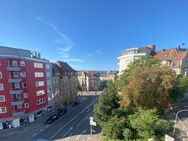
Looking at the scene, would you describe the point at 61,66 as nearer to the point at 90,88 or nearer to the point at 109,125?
the point at 109,125

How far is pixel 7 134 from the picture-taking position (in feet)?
97.0

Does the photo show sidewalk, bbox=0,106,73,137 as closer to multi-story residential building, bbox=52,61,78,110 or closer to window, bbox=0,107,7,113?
window, bbox=0,107,7,113

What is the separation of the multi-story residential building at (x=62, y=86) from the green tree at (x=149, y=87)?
30.0 metres

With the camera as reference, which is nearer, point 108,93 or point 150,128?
point 150,128

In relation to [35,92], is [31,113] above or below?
below

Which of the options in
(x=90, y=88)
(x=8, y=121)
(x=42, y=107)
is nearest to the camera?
(x=8, y=121)

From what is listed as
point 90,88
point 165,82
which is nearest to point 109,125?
point 165,82

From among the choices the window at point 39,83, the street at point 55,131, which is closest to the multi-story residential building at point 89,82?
the window at point 39,83

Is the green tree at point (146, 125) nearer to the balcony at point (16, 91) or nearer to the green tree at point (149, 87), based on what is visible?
the green tree at point (149, 87)

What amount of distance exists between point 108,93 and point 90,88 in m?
63.6

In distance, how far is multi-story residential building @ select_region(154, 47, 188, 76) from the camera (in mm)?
38531

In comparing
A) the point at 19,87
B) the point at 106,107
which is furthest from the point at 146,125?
the point at 19,87

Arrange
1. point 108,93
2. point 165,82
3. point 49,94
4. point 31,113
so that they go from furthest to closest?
point 49,94, point 31,113, point 108,93, point 165,82

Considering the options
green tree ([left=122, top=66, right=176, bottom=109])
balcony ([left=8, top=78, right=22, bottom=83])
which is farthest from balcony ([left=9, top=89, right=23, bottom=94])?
green tree ([left=122, top=66, right=176, bottom=109])
